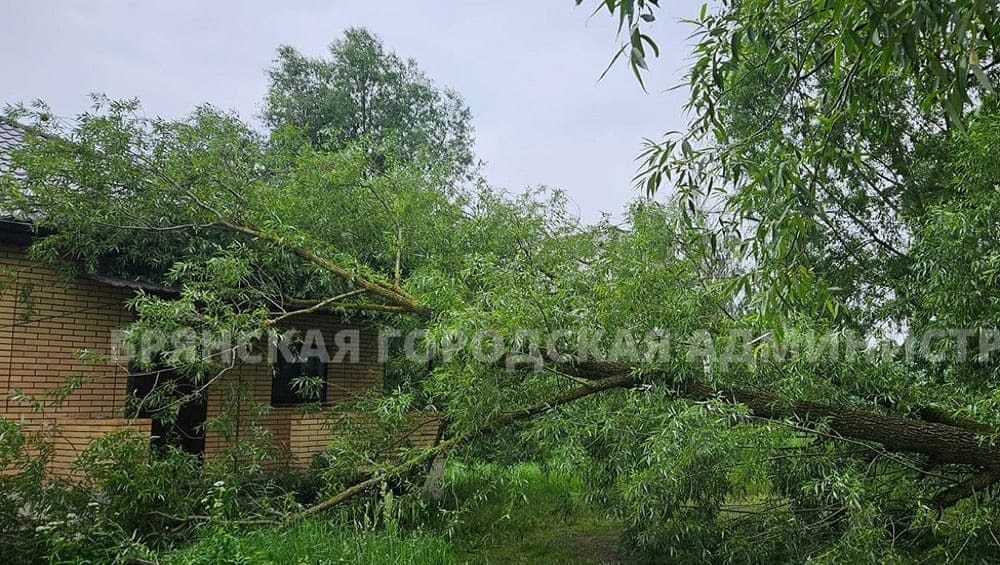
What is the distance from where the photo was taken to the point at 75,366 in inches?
299

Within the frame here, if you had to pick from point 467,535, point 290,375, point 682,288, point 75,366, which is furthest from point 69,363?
point 682,288

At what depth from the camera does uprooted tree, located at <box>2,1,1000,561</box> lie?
152 inches

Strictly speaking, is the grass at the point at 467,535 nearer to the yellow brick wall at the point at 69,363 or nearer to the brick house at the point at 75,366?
the brick house at the point at 75,366

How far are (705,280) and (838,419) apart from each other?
1494mm

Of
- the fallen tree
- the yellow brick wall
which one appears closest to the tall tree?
the yellow brick wall

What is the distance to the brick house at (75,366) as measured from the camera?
272 inches

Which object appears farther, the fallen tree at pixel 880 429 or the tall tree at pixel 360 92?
the tall tree at pixel 360 92

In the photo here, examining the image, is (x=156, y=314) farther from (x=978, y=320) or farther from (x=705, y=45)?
(x=978, y=320)

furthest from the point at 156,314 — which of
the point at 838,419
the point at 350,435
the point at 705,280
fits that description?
the point at 838,419

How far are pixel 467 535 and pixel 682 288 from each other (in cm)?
360

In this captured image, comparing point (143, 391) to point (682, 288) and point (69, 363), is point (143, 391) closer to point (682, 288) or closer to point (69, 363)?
point (69, 363)

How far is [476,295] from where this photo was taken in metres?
5.96

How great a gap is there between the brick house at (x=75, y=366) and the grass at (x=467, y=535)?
0.81m

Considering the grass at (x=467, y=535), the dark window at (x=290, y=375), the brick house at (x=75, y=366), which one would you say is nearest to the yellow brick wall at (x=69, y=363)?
the brick house at (x=75, y=366)
